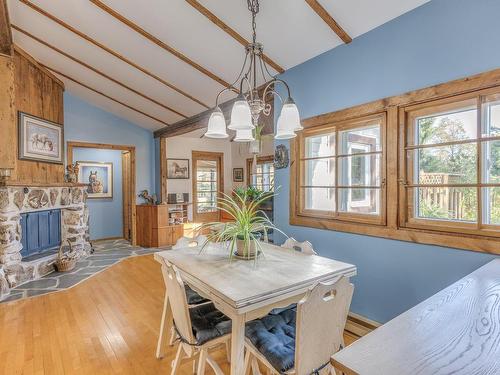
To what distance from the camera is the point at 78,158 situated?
6.01 meters

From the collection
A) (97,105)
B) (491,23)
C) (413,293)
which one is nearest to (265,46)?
(491,23)

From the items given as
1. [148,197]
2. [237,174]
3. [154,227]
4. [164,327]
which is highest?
[237,174]

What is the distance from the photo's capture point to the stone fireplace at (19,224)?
342 cm

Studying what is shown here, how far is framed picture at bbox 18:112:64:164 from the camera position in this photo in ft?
13.0

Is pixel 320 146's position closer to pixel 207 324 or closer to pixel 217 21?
pixel 217 21

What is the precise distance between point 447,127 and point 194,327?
86.3 inches

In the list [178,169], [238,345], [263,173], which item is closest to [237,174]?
[263,173]

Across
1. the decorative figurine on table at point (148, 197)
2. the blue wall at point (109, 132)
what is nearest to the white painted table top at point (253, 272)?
the decorative figurine on table at point (148, 197)

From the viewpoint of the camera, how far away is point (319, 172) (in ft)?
9.59

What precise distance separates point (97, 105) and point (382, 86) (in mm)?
5259

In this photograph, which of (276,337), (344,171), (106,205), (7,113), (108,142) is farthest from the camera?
(106,205)

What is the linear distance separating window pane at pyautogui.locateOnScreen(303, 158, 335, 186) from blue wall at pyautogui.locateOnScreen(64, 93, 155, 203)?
4.14 metres

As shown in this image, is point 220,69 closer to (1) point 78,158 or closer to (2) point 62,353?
(2) point 62,353

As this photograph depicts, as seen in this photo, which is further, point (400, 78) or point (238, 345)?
point (400, 78)
